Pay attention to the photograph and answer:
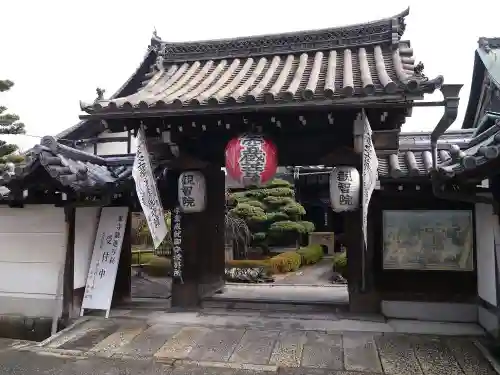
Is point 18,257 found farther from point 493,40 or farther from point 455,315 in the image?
point 493,40

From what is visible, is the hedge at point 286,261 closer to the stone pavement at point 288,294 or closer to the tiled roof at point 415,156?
the stone pavement at point 288,294

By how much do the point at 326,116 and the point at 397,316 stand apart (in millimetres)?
4286

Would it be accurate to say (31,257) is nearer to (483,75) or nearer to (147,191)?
(147,191)

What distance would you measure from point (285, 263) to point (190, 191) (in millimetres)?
11772

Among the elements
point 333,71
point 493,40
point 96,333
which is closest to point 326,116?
point 333,71

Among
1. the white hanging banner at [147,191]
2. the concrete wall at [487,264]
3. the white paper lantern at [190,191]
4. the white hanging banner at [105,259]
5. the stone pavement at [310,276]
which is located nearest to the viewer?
the concrete wall at [487,264]

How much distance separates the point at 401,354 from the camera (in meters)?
6.22

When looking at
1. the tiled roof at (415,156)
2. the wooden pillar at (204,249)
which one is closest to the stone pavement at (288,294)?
the wooden pillar at (204,249)

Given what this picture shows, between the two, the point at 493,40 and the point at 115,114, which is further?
the point at 493,40

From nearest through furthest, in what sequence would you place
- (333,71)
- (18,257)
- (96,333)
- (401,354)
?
(401,354) → (96,333) → (333,71) → (18,257)

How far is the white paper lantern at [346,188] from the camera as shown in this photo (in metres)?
7.13

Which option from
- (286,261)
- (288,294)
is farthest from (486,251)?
(286,261)

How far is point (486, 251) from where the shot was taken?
24.0 feet

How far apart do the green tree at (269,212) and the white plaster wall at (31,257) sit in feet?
41.7
